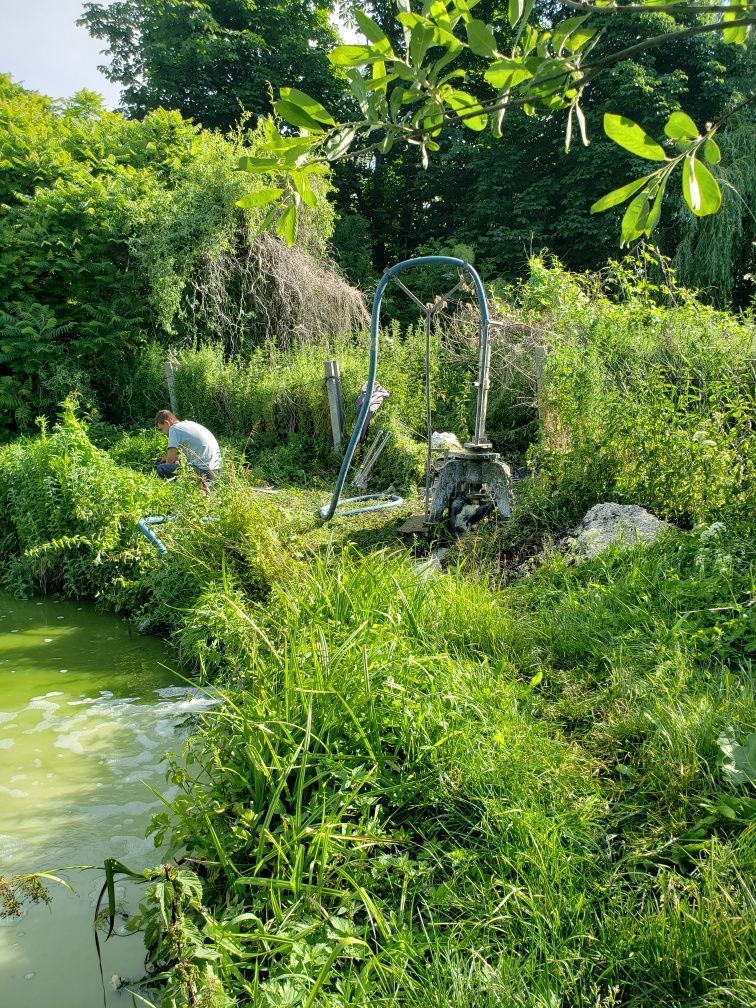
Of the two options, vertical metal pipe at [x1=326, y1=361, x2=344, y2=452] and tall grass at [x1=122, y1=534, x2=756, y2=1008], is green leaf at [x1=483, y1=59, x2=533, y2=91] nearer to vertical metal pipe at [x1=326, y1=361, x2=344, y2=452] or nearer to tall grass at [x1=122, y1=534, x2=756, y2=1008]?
tall grass at [x1=122, y1=534, x2=756, y2=1008]

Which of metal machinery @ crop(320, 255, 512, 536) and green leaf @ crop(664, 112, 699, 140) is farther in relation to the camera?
metal machinery @ crop(320, 255, 512, 536)

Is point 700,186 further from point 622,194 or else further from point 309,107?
point 309,107

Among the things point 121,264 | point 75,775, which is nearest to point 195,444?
point 75,775

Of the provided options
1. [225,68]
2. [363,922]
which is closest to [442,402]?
[363,922]

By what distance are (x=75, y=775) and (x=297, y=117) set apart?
3783 millimetres

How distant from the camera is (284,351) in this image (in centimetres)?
1225

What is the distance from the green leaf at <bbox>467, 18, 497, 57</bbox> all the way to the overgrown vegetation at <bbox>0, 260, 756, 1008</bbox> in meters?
1.91

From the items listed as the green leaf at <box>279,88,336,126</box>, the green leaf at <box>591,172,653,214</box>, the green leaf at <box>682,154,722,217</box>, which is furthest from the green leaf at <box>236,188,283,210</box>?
the green leaf at <box>682,154,722,217</box>

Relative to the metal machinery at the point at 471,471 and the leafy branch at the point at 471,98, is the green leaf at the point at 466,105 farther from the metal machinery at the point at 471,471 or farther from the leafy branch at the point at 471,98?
the metal machinery at the point at 471,471

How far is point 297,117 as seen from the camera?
3.13 ft

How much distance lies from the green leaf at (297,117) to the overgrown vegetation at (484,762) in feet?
5.88

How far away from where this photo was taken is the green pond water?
8.49ft

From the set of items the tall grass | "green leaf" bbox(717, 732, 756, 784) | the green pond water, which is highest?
"green leaf" bbox(717, 732, 756, 784)

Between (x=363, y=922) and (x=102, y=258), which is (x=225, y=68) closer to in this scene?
(x=102, y=258)
